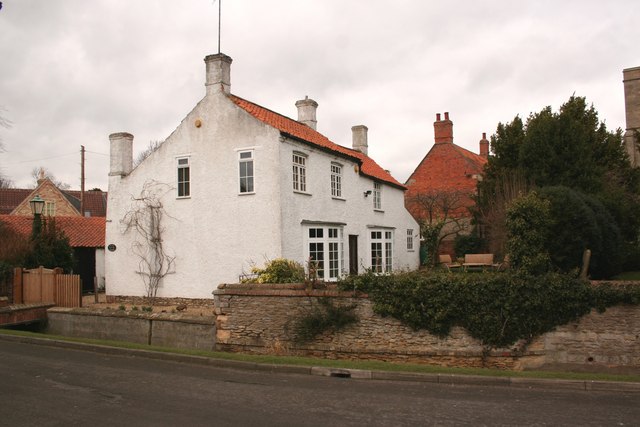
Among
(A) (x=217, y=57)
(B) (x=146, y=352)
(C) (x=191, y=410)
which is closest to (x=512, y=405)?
(C) (x=191, y=410)

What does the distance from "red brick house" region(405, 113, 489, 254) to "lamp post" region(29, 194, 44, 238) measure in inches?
902

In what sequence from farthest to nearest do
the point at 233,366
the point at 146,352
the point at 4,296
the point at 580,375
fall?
the point at 4,296 < the point at 146,352 < the point at 233,366 < the point at 580,375

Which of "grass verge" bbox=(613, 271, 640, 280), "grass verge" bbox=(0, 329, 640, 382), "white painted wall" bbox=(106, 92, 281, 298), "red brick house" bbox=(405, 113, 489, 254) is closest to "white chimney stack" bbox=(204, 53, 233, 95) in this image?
"white painted wall" bbox=(106, 92, 281, 298)

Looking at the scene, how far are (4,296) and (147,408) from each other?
15.5 metres

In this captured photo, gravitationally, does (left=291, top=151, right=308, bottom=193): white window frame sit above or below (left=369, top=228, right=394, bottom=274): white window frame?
above

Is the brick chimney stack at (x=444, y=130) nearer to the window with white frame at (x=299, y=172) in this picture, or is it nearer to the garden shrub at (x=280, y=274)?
the window with white frame at (x=299, y=172)

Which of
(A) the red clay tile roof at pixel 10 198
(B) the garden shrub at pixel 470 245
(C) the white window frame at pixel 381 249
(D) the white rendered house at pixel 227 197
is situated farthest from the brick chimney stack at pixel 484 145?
(A) the red clay tile roof at pixel 10 198

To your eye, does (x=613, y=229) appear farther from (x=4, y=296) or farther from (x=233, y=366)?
(x=4, y=296)

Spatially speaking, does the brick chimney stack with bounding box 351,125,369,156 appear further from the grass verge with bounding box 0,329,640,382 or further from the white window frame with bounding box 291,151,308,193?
the grass verge with bounding box 0,329,640,382

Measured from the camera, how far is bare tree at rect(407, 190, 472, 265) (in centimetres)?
3555

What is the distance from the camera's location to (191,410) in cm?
782

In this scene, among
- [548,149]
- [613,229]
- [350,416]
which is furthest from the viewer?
[548,149]

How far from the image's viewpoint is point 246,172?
19469 mm

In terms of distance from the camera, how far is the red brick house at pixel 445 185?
36.6 m
